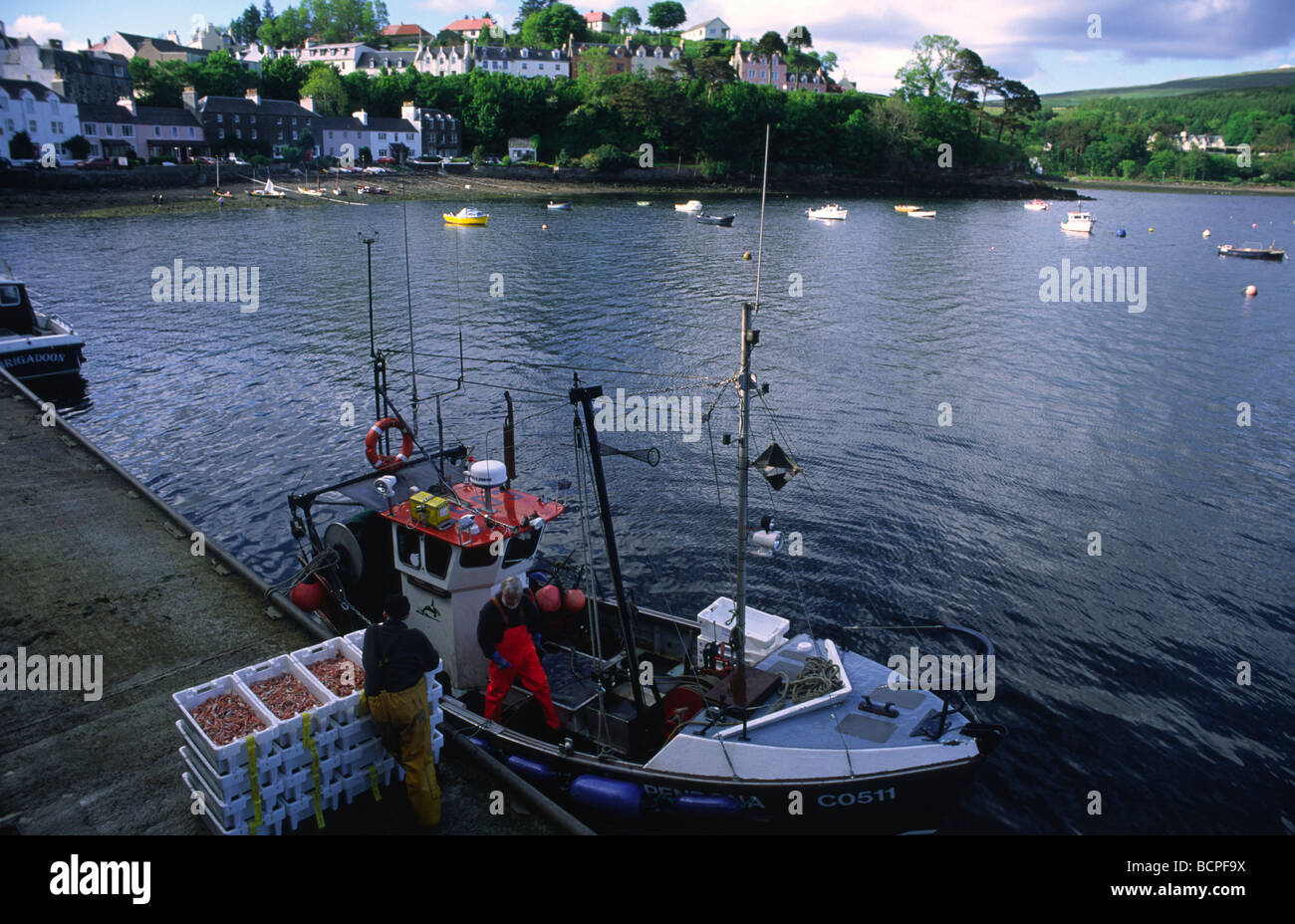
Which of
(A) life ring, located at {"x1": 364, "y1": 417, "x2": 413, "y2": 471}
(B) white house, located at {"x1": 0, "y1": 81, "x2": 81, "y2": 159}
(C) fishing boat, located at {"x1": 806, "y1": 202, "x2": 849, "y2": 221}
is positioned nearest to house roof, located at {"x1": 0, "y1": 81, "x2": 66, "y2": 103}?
(B) white house, located at {"x1": 0, "y1": 81, "x2": 81, "y2": 159}

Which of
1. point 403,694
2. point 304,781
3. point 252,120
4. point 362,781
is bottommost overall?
point 362,781

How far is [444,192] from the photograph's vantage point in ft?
320

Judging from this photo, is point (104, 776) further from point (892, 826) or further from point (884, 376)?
point (884, 376)

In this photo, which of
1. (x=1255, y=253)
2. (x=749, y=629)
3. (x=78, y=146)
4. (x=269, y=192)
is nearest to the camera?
(x=749, y=629)

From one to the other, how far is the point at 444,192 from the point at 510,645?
9615cm

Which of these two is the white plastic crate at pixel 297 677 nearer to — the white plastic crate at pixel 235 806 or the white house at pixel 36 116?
the white plastic crate at pixel 235 806

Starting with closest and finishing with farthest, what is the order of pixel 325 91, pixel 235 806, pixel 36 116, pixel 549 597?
pixel 235 806 < pixel 549 597 < pixel 36 116 < pixel 325 91

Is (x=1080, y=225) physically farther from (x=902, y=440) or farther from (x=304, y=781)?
(x=304, y=781)

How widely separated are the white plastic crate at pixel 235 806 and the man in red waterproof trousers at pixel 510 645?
304cm

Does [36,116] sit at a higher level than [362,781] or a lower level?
higher

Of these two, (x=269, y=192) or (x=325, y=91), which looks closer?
(x=269, y=192)

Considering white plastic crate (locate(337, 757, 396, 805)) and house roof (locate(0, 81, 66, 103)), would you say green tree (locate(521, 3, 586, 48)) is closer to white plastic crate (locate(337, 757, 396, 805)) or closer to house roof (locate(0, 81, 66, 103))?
house roof (locate(0, 81, 66, 103))

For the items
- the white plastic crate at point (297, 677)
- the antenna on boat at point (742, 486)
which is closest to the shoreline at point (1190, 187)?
the antenna on boat at point (742, 486)

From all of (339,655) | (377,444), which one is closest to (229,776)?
(339,655)
